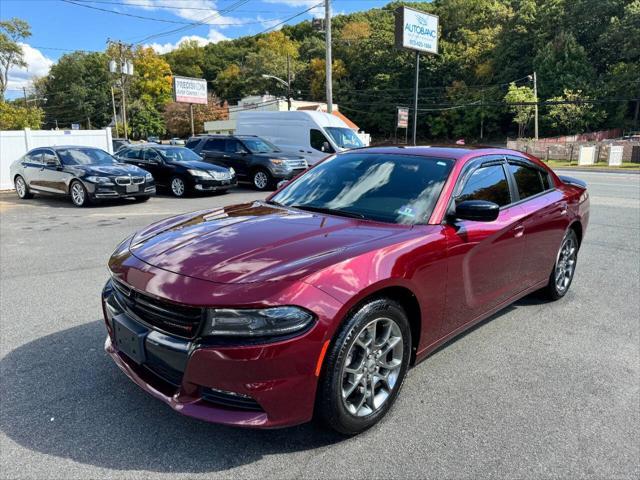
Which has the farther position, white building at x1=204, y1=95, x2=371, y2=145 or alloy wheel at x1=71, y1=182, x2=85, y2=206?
white building at x1=204, y1=95, x2=371, y2=145

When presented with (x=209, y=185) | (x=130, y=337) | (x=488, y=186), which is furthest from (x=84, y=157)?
(x=488, y=186)

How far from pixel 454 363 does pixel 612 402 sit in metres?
1.01

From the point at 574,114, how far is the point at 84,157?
5755 centimetres

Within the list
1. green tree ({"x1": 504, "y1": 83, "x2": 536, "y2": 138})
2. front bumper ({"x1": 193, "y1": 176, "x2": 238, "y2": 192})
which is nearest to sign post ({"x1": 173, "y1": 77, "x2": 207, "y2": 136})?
front bumper ({"x1": 193, "y1": 176, "x2": 238, "y2": 192})

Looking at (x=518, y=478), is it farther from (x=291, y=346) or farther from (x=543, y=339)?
(x=543, y=339)

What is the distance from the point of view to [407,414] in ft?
9.47

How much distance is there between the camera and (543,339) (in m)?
4.00

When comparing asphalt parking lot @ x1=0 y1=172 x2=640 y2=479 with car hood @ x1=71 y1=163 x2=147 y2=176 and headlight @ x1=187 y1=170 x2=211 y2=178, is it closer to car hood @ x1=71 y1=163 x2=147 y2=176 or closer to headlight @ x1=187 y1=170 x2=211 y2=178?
car hood @ x1=71 y1=163 x2=147 y2=176

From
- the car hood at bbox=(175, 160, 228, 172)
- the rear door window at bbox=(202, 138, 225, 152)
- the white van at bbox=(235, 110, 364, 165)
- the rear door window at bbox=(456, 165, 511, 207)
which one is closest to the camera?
the rear door window at bbox=(456, 165, 511, 207)

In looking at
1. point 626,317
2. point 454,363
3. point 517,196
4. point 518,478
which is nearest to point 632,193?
point 626,317

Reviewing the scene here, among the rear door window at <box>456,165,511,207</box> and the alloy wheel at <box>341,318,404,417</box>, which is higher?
the rear door window at <box>456,165,511,207</box>

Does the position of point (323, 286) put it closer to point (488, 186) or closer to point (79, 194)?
point (488, 186)

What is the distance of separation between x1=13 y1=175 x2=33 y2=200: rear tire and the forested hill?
48.1 metres

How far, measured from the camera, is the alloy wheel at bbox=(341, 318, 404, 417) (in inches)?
102
